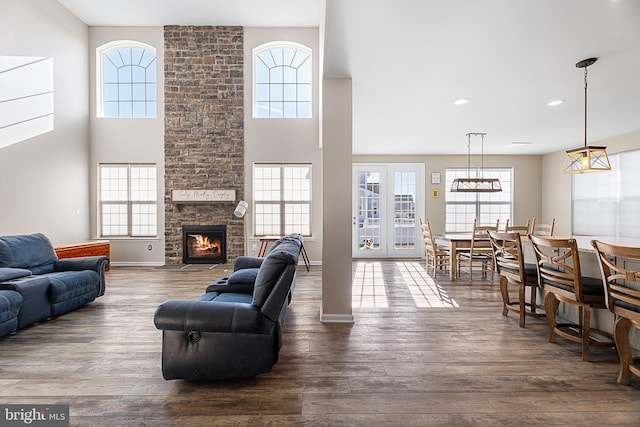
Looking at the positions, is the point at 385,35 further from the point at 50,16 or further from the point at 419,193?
the point at 50,16

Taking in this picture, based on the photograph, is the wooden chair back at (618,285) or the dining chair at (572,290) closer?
the wooden chair back at (618,285)

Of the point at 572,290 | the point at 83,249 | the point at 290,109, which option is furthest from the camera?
the point at 290,109

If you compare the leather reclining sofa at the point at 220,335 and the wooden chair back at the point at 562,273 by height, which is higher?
the wooden chair back at the point at 562,273

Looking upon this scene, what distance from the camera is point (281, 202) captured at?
745 cm

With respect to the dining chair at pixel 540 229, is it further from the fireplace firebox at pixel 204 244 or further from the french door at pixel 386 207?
the fireplace firebox at pixel 204 244

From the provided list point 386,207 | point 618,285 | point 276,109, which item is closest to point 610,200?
point 386,207

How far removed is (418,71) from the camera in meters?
3.31

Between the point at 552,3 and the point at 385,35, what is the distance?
1.12 metres

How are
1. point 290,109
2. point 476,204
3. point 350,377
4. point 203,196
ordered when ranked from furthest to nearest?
point 476,204, point 290,109, point 203,196, point 350,377

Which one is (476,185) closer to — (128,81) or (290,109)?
(290,109)

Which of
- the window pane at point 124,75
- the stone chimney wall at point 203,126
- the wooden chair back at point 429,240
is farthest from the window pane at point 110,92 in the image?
the wooden chair back at point 429,240

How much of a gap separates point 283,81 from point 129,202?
14.6 feet

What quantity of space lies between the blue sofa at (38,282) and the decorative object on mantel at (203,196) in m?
2.75

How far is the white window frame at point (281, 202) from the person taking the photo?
740cm
